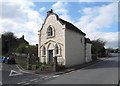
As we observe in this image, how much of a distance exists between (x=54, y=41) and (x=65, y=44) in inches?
92.2

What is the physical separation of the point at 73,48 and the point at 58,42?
117 inches

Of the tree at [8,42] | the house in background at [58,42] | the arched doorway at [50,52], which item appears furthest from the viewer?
the tree at [8,42]

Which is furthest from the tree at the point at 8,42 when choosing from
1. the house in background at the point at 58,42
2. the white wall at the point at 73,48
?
the white wall at the point at 73,48

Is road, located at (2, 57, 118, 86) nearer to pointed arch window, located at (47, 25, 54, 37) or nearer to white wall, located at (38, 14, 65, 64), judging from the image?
white wall, located at (38, 14, 65, 64)

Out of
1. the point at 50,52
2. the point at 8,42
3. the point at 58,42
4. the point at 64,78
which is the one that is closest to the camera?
the point at 64,78

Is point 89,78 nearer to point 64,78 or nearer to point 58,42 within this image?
point 64,78

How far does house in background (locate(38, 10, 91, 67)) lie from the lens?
91.9 feet

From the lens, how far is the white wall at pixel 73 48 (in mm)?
28375

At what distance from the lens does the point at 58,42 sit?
28.8 metres

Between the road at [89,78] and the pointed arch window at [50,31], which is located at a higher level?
the pointed arch window at [50,31]

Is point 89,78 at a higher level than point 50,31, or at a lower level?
lower

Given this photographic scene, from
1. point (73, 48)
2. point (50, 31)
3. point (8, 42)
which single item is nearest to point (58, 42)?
point (50, 31)

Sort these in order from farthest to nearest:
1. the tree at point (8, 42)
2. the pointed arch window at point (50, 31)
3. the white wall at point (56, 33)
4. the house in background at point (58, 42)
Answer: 1. the tree at point (8, 42)
2. the pointed arch window at point (50, 31)
3. the white wall at point (56, 33)
4. the house in background at point (58, 42)

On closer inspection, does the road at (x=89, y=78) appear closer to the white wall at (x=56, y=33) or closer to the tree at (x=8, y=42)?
the white wall at (x=56, y=33)
